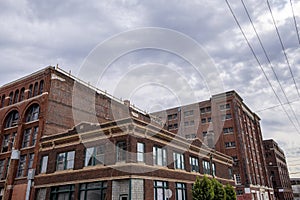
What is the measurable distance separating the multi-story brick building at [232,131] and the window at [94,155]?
35.2 metres

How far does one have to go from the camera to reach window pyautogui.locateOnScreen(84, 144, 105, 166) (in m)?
21.9

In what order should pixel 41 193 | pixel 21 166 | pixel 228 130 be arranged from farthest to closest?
pixel 228 130
pixel 21 166
pixel 41 193

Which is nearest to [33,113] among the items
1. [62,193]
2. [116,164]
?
[62,193]

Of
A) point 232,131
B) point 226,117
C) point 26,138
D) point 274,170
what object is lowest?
point 274,170

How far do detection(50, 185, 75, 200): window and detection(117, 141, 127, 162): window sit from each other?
5805 millimetres

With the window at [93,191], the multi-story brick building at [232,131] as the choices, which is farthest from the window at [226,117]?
the window at [93,191]

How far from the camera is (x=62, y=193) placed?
23.3 m

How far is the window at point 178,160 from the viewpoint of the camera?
83.4 feet

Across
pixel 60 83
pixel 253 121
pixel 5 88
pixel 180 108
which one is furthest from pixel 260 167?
pixel 5 88

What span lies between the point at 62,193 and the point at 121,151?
758 cm

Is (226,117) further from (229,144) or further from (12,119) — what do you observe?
(12,119)

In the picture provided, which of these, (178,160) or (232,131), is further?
(232,131)

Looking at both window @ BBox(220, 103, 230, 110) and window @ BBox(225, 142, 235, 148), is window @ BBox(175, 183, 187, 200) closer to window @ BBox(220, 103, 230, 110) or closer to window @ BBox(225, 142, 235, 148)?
window @ BBox(225, 142, 235, 148)

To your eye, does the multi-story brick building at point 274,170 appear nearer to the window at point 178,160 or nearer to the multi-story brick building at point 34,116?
the multi-story brick building at point 34,116
